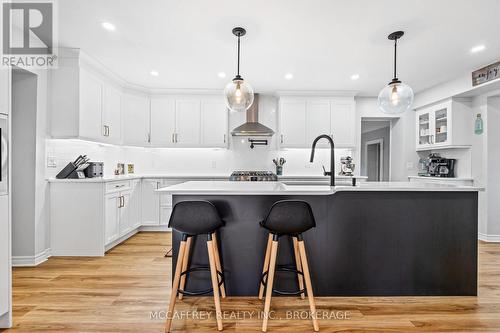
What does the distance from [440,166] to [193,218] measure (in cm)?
455

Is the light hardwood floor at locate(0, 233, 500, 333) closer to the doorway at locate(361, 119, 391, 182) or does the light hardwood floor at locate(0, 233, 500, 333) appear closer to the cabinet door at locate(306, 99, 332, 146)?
the cabinet door at locate(306, 99, 332, 146)

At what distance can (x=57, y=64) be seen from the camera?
3.37m

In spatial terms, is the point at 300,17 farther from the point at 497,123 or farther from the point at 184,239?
the point at 497,123

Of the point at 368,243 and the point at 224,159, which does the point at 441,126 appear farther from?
the point at 224,159

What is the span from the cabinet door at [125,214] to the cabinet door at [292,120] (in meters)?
2.79

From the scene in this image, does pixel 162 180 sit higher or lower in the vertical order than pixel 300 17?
lower

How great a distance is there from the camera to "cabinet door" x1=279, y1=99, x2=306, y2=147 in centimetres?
507

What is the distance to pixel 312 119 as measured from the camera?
16.6 feet

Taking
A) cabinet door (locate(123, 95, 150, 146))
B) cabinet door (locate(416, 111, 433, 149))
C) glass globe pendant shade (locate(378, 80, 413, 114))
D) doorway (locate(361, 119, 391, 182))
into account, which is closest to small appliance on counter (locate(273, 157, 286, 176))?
doorway (locate(361, 119, 391, 182))

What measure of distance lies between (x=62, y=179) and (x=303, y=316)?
3.12 metres

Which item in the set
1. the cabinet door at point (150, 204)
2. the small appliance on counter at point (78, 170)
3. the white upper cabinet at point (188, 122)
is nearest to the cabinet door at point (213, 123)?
the white upper cabinet at point (188, 122)

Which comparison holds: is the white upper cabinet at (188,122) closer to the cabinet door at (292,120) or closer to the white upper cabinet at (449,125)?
the cabinet door at (292,120)

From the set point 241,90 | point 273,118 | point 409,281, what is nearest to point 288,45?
point 241,90

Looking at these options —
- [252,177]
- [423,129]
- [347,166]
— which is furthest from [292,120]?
[423,129]
